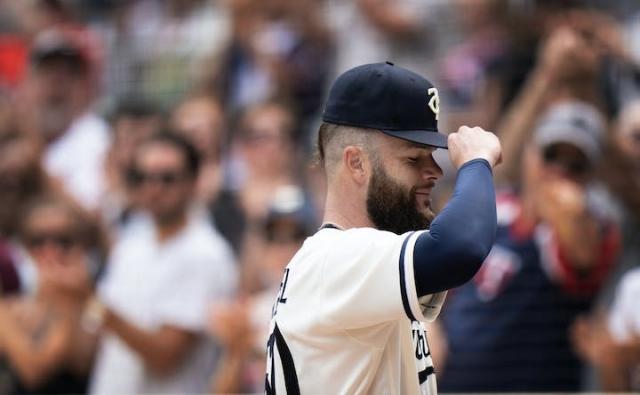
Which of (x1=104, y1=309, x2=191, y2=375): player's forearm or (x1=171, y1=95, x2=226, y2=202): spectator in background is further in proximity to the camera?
(x1=171, y1=95, x2=226, y2=202): spectator in background

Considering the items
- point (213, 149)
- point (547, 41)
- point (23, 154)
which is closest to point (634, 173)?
point (547, 41)

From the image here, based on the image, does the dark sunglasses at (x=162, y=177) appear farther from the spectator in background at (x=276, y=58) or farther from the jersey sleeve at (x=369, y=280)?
the jersey sleeve at (x=369, y=280)

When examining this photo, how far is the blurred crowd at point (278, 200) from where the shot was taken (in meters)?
5.81

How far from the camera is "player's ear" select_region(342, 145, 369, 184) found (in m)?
3.15

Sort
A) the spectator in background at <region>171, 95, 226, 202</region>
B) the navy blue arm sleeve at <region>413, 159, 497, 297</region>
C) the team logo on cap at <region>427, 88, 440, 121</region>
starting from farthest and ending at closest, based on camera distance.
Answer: the spectator in background at <region>171, 95, 226, 202</region>
the team logo on cap at <region>427, 88, 440, 121</region>
the navy blue arm sleeve at <region>413, 159, 497, 297</region>

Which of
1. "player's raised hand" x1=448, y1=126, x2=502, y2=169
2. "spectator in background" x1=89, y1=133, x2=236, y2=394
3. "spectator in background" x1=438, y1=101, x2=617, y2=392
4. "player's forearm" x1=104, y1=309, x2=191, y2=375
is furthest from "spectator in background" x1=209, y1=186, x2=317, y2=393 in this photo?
"player's raised hand" x1=448, y1=126, x2=502, y2=169

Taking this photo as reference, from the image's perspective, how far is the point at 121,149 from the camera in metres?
8.06

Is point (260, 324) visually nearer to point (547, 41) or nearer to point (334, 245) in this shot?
point (547, 41)

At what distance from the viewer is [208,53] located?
30.0 feet

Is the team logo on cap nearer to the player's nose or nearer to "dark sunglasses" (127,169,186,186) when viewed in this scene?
the player's nose

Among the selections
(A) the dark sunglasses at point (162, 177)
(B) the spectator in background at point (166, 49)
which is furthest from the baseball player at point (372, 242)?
(B) the spectator in background at point (166, 49)

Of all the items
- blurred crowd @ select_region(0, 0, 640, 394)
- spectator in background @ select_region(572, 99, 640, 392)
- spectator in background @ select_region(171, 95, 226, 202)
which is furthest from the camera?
spectator in background @ select_region(171, 95, 226, 202)

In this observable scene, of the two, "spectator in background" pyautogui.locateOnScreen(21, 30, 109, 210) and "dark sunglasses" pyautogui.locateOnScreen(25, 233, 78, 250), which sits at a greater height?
"spectator in background" pyautogui.locateOnScreen(21, 30, 109, 210)

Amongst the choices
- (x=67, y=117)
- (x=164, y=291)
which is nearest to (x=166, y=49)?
(x=67, y=117)
